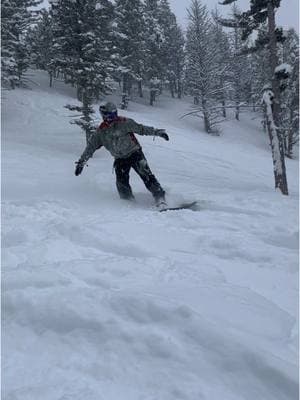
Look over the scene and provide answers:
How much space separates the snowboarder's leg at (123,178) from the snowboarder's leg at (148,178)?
192mm

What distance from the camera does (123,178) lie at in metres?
8.02

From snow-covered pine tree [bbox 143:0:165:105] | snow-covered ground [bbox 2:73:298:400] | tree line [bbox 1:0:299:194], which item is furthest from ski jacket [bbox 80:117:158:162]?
snow-covered pine tree [bbox 143:0:165:105]

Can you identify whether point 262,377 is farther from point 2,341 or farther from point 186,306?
point 2,341

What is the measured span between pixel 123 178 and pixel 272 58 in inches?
299

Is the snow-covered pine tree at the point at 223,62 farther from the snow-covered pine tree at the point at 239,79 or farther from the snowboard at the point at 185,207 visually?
the snowboard at the point at 185,207

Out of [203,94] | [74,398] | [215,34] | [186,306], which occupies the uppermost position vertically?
[215,34]

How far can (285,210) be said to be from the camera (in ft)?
21.4

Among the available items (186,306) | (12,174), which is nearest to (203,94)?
(12,174)

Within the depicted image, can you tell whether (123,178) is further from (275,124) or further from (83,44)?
(83,44)

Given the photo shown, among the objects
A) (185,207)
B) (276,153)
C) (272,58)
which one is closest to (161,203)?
(185,207)

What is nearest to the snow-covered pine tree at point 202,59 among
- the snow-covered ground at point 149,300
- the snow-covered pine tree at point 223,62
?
the snow-covered pine tree at point 223,62

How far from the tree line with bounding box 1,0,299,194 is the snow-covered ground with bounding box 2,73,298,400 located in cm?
531

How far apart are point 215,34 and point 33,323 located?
5426 cm

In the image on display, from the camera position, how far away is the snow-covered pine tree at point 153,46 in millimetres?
39906
